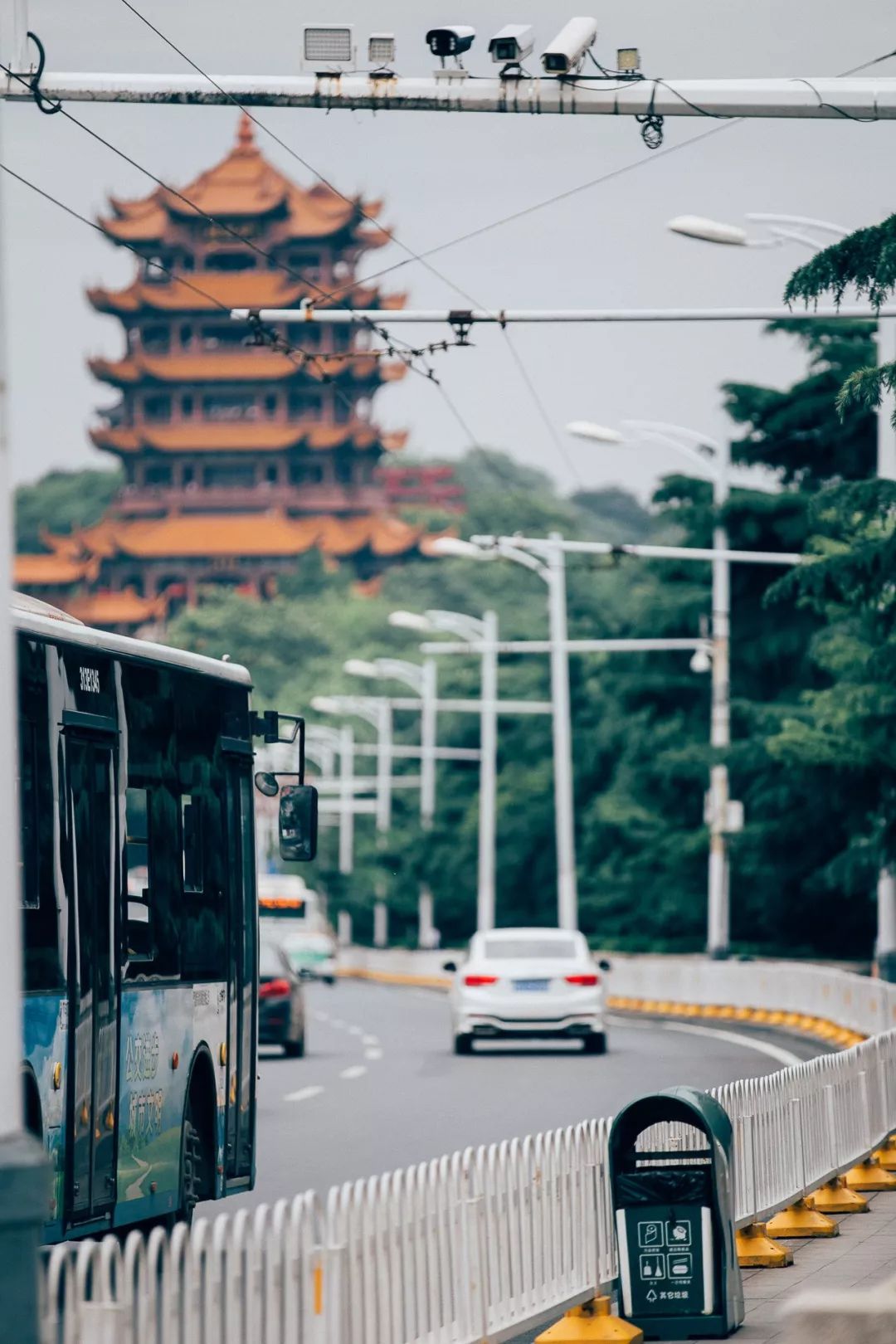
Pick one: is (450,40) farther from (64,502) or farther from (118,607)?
(64,502)

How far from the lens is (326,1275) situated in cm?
774

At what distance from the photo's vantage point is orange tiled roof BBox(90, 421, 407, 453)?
150 m

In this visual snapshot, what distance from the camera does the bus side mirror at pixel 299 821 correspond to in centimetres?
1423

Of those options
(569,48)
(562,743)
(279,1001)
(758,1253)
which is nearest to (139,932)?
(758,1253)

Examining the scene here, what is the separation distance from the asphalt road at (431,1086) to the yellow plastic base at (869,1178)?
2.98 m

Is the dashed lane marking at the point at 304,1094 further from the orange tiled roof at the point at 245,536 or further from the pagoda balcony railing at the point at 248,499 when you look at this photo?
the pagoda balcony railing at the point at 248,499

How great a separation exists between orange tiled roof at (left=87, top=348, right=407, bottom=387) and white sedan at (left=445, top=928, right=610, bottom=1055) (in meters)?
115

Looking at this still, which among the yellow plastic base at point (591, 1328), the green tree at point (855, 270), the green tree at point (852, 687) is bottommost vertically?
the yellow plastic base at point (591, 1328)

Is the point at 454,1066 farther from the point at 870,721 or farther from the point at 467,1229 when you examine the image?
the point at 467,1229

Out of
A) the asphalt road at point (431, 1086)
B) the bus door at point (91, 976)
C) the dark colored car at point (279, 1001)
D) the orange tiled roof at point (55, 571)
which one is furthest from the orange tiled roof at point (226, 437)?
the bus door at point (91, 976)

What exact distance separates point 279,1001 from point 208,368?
12100cm

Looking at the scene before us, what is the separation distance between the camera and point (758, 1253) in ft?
39.7

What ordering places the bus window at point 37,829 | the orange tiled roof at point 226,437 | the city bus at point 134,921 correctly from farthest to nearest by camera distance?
the orange tiled roof at point 226,437
the city bus at point 134,921
the bus window at point 37,829

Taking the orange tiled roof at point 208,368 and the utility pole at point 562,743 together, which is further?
the orange tiled roof at point 208,368
